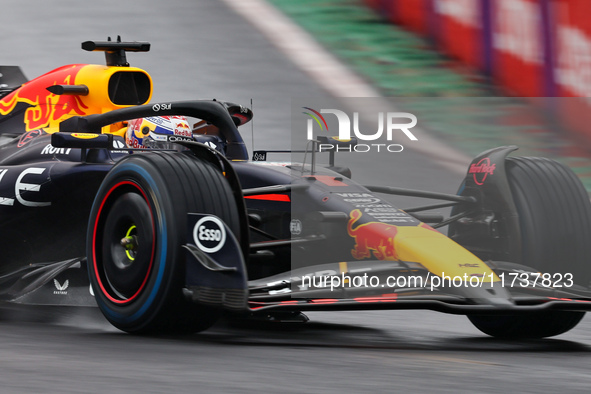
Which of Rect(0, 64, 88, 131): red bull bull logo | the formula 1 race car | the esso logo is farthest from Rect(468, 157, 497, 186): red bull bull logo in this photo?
Rect(0, 64, 88, 131): red bull bull logo

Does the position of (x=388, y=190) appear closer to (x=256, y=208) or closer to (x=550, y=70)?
(x=256, y=208)

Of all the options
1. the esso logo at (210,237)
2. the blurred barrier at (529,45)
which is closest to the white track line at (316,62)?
the blurred barrier at (529,45)

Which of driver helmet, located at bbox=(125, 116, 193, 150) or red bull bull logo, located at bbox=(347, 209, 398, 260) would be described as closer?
red bull bull logo, located at bbox=(347, 209, 398, 260)

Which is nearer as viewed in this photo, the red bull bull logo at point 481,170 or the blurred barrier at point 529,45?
the red bull bull logo at point 481,170

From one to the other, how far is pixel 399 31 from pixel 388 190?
7824mm

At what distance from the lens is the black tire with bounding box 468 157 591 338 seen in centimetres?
565

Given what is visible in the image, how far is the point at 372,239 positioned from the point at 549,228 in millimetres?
1068

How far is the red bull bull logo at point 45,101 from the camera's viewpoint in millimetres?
7527

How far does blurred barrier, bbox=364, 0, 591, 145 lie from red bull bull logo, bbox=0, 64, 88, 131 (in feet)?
18.7

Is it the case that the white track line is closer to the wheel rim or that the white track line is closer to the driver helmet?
the driver helmet

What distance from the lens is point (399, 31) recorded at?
13.5 metres

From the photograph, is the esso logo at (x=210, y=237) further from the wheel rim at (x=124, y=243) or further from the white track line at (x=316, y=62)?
the white track line at (x=316, y=62)

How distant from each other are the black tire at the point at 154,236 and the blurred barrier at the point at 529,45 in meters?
6.78

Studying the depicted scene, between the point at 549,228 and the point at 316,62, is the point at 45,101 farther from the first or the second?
the point at 316,62
